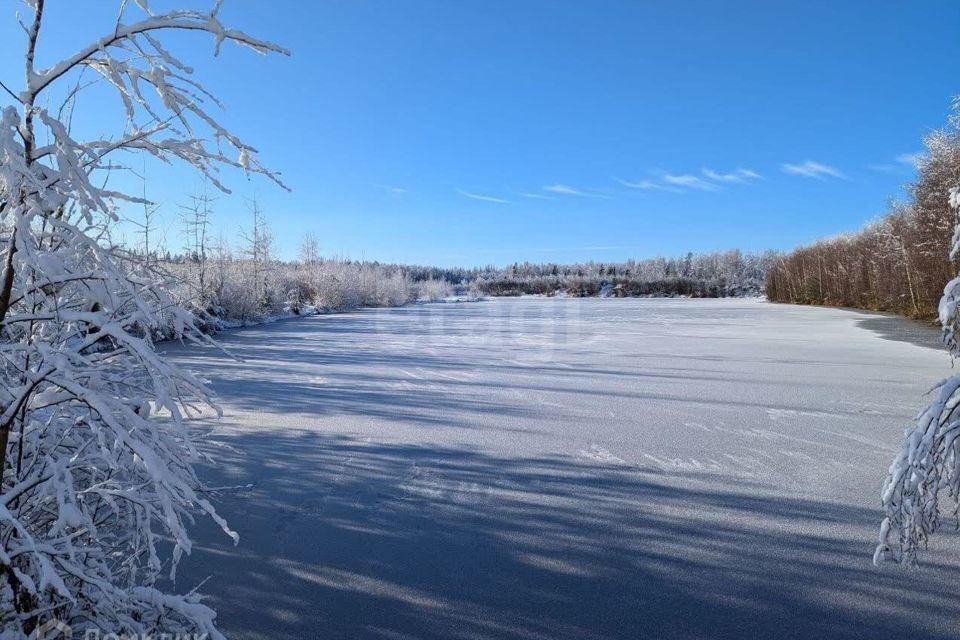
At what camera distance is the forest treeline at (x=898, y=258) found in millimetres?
15977

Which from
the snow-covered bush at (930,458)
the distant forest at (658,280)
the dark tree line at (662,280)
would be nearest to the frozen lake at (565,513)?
the snow-covered bush at (930,458)

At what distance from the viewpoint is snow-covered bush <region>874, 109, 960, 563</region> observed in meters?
1.82

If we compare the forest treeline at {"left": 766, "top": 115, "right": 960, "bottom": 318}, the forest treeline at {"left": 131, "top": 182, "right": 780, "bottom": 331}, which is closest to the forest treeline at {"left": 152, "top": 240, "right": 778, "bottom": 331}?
the forest treeline at {"left": 131, "top": 182, "right": 780, "bottom": 331}

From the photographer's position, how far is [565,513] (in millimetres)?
3105

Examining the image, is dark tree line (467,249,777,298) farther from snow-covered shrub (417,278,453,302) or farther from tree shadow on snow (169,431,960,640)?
tree shadow on snow (169,431,960,640)

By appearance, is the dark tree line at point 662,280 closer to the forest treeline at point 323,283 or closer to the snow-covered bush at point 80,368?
the forest treeline at point 323,283

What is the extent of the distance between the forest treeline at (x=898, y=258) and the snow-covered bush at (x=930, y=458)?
449 cm

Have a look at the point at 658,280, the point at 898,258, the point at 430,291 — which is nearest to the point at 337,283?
the point at 430,291

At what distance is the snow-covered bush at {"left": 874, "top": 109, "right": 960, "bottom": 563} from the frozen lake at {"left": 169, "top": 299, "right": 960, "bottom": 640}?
550 millimetres

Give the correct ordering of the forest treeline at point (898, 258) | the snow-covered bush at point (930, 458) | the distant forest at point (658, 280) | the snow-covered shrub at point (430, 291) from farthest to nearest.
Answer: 1. the distant forest at point (658, 280)
2. the snow-covered shrub at point (430, 291)
3. the forest treeline at point (898, 258)
4. the snow-covered bush at point (930, 458)

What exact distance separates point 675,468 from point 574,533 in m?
1.36

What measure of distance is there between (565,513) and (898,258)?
26.1 m

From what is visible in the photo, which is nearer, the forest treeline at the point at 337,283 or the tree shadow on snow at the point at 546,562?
the tree shadow on snow at the point at 546,562

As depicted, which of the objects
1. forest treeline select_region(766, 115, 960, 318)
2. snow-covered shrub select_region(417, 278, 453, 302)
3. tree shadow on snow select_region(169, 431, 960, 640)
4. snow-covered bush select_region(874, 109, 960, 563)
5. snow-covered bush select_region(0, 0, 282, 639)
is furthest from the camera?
snow-covered shrub select_region(417, 278, 453, 302)
